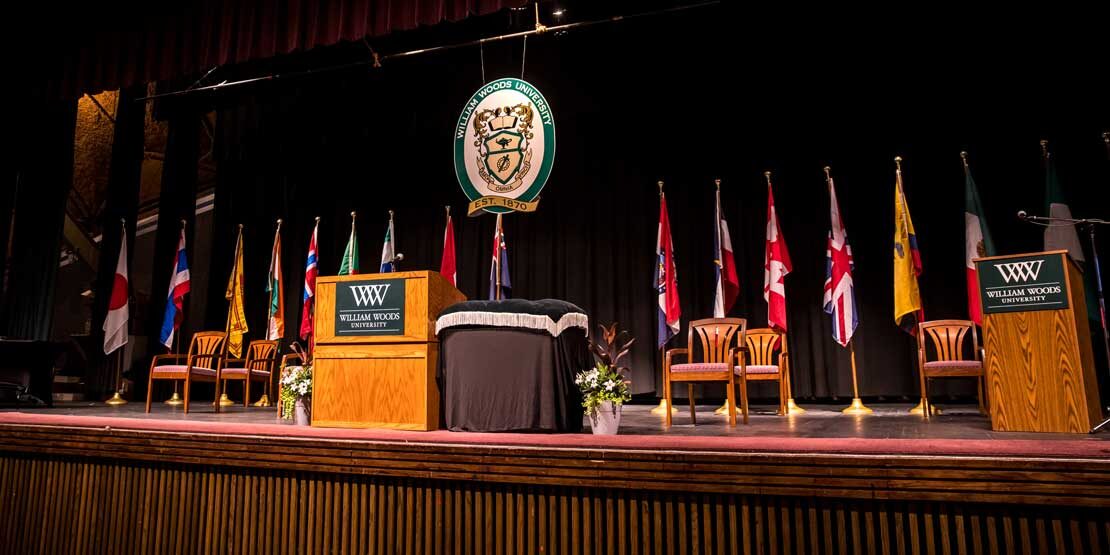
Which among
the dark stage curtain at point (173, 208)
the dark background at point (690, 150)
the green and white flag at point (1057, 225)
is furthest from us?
the dark stage curtain at point (173, 208)

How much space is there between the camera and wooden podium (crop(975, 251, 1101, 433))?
2975 mm

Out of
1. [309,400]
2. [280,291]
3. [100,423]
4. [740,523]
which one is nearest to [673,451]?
[740,523]

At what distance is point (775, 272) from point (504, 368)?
3979 mm

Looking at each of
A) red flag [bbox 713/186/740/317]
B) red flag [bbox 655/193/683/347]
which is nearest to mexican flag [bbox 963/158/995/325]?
red flag [bbox 713/186/740/317]

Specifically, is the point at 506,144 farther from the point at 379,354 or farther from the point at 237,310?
the point at 237,310

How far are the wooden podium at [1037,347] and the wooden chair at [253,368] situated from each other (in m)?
5.41

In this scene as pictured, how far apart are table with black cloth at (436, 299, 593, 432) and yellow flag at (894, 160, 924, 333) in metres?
3.74

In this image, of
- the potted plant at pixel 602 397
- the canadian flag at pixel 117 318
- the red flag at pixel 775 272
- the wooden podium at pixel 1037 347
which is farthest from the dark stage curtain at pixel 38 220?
the wooden podium at pixel 1037 347

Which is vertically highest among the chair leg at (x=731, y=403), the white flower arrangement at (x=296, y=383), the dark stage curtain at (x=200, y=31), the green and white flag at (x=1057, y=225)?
the dark stage curtain at (x=200, y=31)

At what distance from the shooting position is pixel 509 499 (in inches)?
83.8

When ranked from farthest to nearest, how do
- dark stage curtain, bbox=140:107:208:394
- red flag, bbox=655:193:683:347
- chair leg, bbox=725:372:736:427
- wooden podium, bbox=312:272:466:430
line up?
dark stage curtain, bbox=140:107:208:394
red flag, bbox=655:193:683:347
chair leg, bbox=725:372:736:427
wooden podium, bbox=312:272:466:430

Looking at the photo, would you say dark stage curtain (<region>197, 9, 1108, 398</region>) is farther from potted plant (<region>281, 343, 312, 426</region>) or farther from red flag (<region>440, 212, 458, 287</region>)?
potted plant (<region>281, 343, 312, 426</region>)

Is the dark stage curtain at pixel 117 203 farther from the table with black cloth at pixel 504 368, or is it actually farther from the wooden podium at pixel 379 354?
the table with black cloth at pixel 504 368

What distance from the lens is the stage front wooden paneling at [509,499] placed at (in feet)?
5.67
